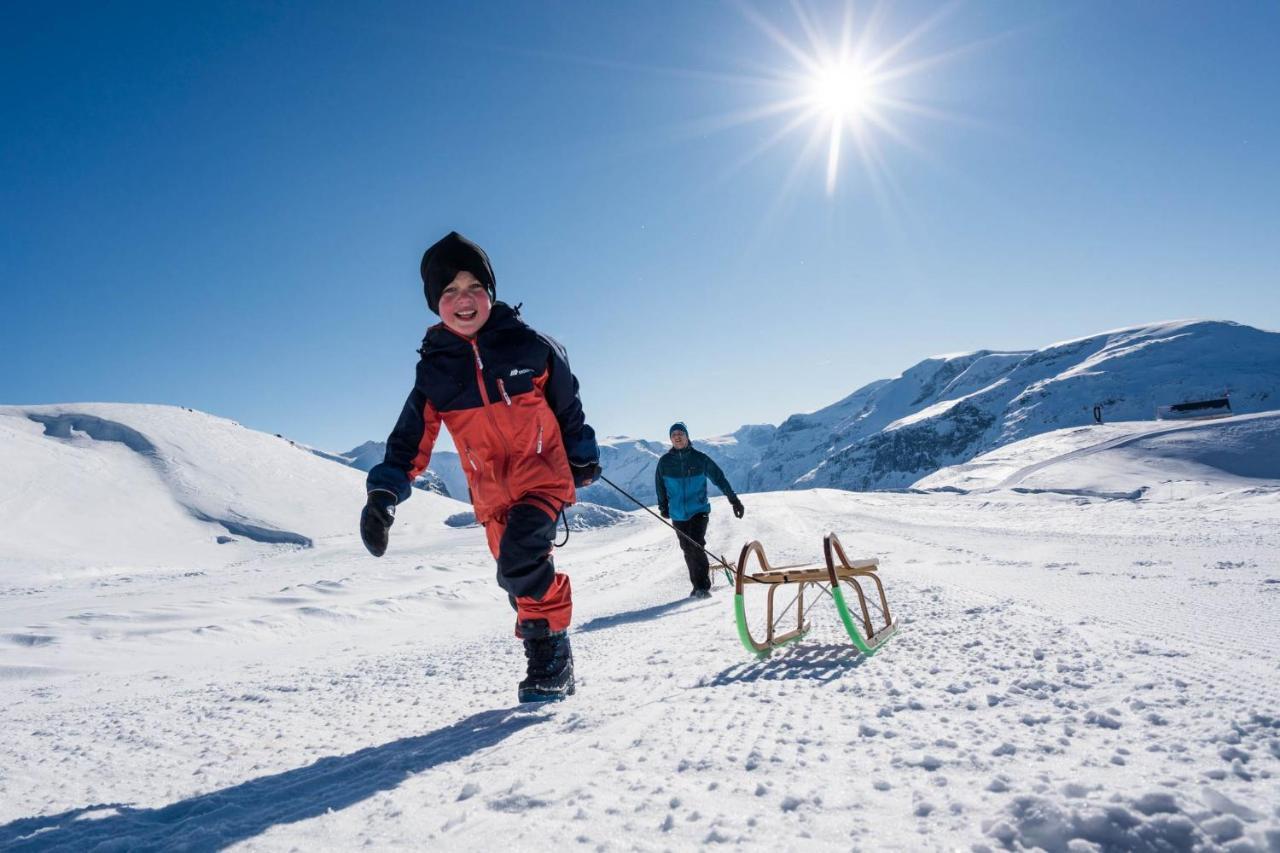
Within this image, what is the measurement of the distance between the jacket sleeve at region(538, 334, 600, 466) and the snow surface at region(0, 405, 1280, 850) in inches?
50.8

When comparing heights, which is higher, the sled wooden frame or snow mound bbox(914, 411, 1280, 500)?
the sled wooden frame

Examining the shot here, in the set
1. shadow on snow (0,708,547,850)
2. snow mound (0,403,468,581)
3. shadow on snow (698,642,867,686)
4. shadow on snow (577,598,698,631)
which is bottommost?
shadow on snow (577,598,698,631)

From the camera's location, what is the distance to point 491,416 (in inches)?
124

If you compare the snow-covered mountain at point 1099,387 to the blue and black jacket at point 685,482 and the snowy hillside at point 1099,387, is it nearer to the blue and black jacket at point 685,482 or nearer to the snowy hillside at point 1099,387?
the snowy hillside at point 1099,387

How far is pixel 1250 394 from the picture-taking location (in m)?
98.4

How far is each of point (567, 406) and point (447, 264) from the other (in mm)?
1077

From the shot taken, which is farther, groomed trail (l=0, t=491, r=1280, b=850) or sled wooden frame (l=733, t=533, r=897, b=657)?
sled wooden frame (l=733, t=533, r=897, b=657)

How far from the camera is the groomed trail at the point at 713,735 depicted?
4.68 feet

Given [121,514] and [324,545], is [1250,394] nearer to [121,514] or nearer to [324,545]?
[324,545]

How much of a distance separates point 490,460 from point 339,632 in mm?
5177

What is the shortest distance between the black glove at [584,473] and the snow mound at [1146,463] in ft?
72.9

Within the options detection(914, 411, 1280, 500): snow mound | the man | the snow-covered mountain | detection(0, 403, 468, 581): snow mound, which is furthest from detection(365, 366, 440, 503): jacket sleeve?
the snow-covered mountain

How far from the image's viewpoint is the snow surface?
4.73 feet

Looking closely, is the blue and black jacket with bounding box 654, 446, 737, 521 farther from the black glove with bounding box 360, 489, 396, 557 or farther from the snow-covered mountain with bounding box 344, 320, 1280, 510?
the snow-covered mountain with bounding box 344, 320, 1280, 510
